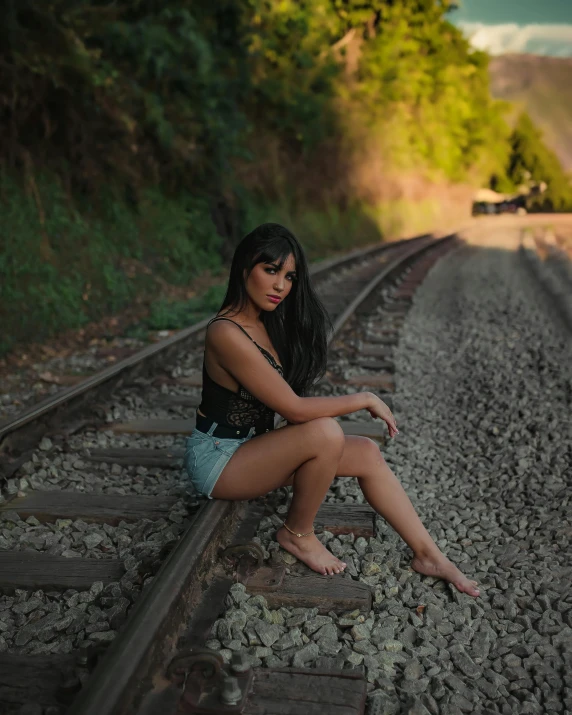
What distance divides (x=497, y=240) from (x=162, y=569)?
20629 millimetres

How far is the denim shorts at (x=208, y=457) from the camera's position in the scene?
2.85 m

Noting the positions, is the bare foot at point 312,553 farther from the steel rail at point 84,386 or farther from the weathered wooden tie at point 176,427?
the steel rail at point 84,386

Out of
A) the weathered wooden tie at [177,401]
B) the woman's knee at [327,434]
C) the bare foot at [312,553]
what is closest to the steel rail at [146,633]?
the bare foot at [312,553]

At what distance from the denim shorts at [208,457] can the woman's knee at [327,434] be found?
1.23 feet

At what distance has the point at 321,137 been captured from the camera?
1841 centimetres

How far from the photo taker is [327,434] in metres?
2.67

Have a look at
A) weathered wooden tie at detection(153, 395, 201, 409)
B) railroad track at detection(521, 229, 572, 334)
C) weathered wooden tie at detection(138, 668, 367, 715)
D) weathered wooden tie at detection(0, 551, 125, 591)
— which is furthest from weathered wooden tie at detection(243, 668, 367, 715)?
railroad track at detection(521, 229, 572, 334)

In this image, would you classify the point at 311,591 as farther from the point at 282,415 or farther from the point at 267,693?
the point at 282,415

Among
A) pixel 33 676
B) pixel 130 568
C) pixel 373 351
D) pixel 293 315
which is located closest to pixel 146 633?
pixel 33 676

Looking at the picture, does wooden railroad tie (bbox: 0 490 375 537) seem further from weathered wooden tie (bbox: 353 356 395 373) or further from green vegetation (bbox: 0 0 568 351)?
green vegetation (bbox: 0 0 568 351)

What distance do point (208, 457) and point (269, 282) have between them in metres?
0.75

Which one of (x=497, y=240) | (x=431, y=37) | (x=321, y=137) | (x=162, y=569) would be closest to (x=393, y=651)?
(x=162, y=569)

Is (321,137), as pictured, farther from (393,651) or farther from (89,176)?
(393,651)

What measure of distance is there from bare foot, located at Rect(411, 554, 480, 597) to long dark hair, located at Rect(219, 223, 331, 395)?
2.93ft
